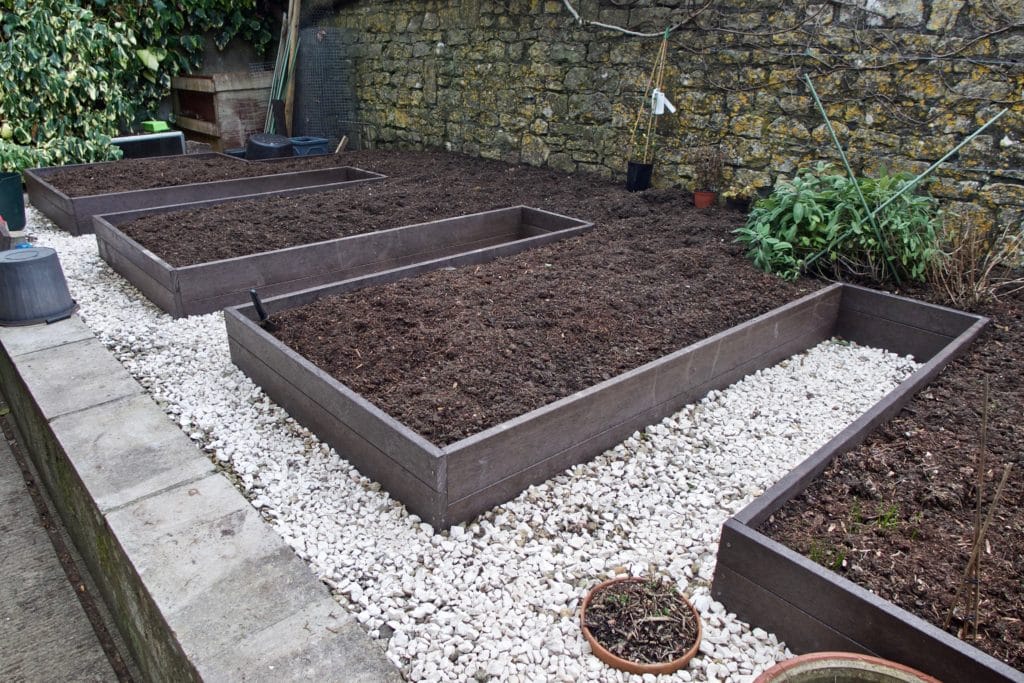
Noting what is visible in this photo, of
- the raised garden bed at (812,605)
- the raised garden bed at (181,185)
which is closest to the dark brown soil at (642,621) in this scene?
the raised garden bed at (812,605)

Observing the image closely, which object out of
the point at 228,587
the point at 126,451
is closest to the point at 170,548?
the point at 228,587

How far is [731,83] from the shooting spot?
537 centimetres

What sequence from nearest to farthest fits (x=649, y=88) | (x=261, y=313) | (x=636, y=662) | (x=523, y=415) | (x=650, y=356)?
(x=636, y=662) → (x=523, y=415) → (x=650, y=356) → (x=261, y=313) → (x=649, y=88)

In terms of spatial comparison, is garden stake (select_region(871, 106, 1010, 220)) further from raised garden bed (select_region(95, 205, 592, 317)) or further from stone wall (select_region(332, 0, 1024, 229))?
raised garden bed (select_region(95, 205, 592, 317))

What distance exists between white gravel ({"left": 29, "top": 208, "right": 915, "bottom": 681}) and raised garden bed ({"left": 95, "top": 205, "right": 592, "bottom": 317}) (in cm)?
48

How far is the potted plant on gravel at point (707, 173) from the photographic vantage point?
18.0 ft

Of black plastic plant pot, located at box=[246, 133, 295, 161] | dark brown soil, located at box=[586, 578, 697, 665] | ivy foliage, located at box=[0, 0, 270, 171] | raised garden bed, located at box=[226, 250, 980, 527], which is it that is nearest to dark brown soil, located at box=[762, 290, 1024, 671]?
raised garden bed, located at box=[226, 250, 980, 527]

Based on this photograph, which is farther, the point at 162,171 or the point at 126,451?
the point at 162,171

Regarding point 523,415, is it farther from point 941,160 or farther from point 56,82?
point 56,82

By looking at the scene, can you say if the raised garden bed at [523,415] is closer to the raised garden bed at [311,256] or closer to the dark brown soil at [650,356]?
the dark brown soil at [650,356]

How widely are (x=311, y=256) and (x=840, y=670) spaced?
369 cm

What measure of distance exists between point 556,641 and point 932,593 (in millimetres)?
1025

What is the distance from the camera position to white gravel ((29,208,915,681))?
78.2 inches

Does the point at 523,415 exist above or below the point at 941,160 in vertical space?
below
